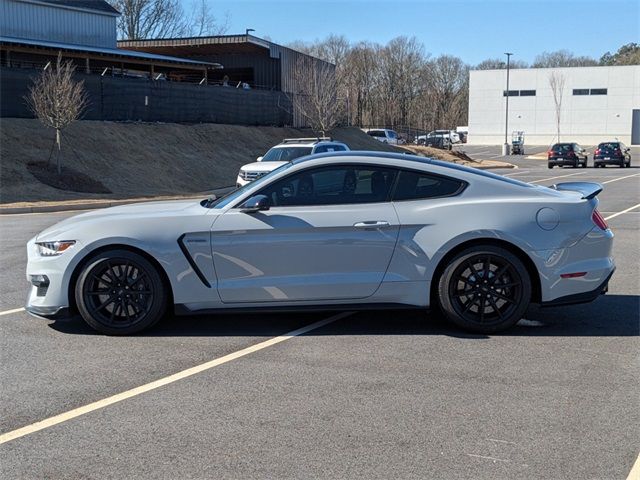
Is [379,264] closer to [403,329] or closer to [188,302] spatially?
[403,329]

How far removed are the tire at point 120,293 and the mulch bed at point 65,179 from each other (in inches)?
720

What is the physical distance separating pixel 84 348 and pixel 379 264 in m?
2.51

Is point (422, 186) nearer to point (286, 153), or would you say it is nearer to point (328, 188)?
point (328, 188)

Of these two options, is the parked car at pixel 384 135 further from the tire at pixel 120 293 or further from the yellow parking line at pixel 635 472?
the yellow parking line at pixel 635 472

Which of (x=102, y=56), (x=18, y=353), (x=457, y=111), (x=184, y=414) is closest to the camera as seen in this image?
(x=184, y=414)

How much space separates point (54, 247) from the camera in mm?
6051

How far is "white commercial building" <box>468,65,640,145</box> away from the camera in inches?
3270

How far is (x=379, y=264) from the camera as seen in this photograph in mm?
6000

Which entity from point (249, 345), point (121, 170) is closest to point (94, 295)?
point (249, 345)

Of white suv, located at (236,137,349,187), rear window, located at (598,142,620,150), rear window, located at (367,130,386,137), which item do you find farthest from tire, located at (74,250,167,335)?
rear window, located at (367,130,386,137)

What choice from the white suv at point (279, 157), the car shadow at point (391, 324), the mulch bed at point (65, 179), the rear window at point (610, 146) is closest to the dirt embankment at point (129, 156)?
the mulch bed at point (65, 179)

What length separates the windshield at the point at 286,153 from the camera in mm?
19797

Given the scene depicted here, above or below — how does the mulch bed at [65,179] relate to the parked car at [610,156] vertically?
below

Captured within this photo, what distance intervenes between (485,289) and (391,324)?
95cm
